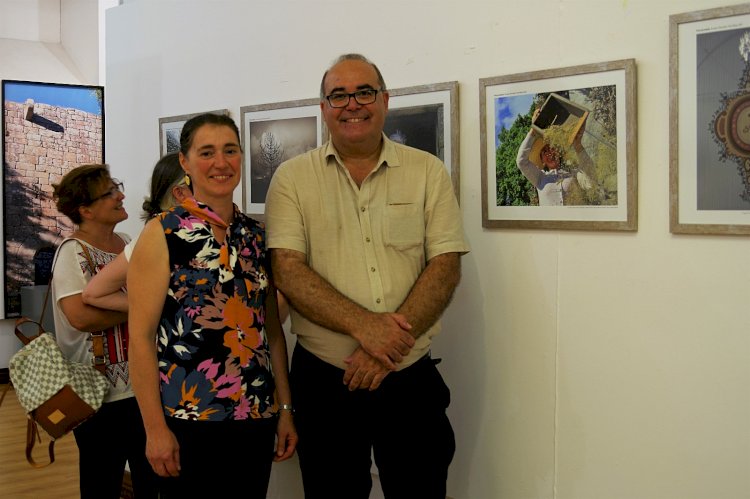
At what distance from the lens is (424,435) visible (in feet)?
9.24

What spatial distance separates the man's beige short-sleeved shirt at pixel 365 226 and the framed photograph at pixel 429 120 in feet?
1.46

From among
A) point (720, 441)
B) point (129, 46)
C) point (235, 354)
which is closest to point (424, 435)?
point (235, 354)

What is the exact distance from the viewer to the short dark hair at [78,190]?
10.3ft

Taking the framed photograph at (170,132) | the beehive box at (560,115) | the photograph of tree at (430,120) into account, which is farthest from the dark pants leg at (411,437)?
the framed photograph at (170,132)

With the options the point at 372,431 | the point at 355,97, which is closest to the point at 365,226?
the point at 355,97

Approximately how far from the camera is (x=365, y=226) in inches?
110

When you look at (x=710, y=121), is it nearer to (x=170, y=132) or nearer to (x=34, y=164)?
(x=170, y=132)

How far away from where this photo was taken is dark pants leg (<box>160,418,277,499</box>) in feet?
7.94

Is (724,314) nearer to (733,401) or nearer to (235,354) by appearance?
(733,401)

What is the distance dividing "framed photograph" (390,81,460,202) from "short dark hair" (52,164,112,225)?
121cm

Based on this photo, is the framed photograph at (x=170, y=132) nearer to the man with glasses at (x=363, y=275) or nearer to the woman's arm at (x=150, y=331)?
the man with glasses at (x=363, y=275)

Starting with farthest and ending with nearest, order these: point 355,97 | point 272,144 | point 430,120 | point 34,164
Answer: point 34,164 → point 272,144 → point 430,120 → point 355,97

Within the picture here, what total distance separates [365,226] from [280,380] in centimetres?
59

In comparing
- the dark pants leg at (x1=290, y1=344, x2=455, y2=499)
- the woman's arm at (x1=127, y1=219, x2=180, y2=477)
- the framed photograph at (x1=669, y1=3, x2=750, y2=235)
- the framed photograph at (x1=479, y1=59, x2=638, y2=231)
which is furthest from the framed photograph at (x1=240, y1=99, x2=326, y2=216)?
the framed photograph at (x1=669, y1=3, x2=750, y2=235)
